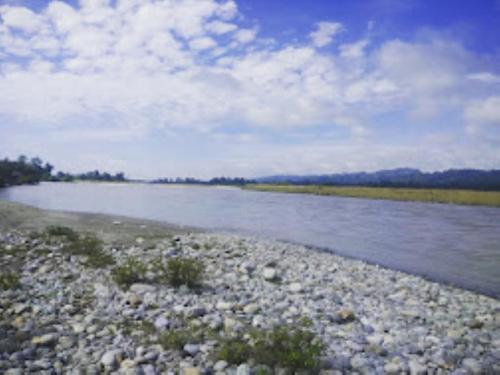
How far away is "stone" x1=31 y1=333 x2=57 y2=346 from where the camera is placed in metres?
7.09

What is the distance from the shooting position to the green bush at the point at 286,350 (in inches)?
249

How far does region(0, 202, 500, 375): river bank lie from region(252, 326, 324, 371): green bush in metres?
0.08

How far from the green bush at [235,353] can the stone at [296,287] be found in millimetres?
4440

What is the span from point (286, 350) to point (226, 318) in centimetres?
213

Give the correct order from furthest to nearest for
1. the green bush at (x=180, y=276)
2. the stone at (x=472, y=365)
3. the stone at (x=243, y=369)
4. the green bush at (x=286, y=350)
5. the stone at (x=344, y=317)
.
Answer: the green bush at (x=180, y=276)
the stone at (x=344, y=317)
the stone at (x=472, y=365)
the green bush at (x=286, y=350)
the stone at (x=243, y=369)

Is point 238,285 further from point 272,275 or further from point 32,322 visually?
point 32,322

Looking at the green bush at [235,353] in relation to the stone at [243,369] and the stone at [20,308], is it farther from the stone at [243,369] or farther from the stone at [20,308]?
the stone at [20,308]

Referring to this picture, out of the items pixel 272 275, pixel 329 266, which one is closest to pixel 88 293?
pixel 272 275

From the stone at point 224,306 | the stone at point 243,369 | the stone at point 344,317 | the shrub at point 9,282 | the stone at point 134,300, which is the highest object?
the shrub at point 9,282

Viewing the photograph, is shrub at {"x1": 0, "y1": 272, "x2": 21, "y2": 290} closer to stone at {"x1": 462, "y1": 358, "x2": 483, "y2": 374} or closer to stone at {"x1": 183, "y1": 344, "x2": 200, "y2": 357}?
stone at {"x1": 183, "y1": 344, "x2": 200, "y2": 357}

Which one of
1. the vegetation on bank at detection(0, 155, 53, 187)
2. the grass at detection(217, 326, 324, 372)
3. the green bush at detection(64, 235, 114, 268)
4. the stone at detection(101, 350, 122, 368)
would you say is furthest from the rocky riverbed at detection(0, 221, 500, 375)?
the vegetation on bank at detection(0, 155, 53, 187)

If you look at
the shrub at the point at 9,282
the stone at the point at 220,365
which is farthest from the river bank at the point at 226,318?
the shrub at the point at 9,282

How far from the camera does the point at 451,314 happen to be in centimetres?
1023

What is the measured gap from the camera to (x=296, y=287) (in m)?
11.4
